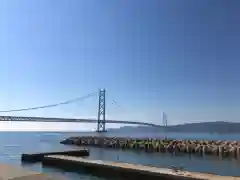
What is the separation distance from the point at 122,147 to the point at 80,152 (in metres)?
18.8

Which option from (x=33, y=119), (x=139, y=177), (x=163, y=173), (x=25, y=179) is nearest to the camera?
(x=25, y=179)

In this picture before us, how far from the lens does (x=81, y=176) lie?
20.0m

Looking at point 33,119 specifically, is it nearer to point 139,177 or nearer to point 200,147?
point 200,147

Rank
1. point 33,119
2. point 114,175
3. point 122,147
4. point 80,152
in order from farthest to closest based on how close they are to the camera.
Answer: point 33,119, point 122,147, point 80,152, point 114,175

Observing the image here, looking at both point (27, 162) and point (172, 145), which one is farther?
point (172, 145)

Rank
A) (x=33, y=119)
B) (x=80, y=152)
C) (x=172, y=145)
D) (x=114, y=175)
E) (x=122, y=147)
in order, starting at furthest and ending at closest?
(x=33, y=119), (x=122, y=147), (x=172, y=145), (x=80, y=152), (x=114, y=175)

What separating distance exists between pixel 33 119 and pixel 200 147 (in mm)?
54747

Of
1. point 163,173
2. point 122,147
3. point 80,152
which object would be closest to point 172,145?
point 122,147

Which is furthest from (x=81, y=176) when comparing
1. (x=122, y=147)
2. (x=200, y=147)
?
(x=122, y=147)

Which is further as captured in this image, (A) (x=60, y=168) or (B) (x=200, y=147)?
(B) (x=200, y=147)

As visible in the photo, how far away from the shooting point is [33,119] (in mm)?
84000

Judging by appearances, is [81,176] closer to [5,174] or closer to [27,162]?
[5,174]

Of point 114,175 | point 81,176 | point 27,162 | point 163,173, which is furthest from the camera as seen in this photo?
point 27,162

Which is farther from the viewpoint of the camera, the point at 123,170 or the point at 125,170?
the point at 123,170
